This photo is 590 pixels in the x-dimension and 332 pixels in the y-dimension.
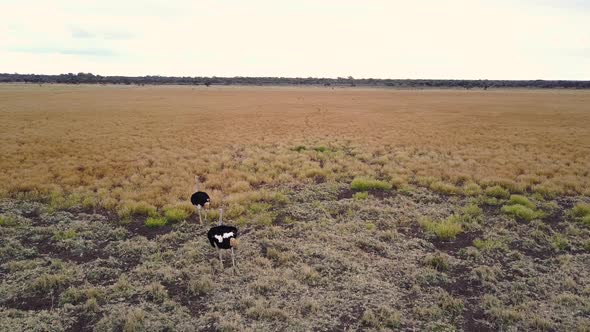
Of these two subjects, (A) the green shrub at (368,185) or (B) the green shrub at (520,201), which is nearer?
(B) the green shrub at (520,201)

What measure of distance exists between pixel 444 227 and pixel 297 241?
13.6ft

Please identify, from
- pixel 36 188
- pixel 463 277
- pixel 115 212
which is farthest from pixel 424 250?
pixel 36 188

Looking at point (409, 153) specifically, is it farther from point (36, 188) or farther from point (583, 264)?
point (36, 188)

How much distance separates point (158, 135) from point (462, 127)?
26.1 m

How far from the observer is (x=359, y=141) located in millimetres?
27578

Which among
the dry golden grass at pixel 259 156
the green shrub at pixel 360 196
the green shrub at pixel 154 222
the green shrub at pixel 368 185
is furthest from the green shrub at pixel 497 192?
the green shrub at pixel 154 222

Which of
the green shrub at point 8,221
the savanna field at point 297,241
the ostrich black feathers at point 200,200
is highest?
the ostrich black feathers at point 200,200

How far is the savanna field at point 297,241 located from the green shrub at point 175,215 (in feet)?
0.11

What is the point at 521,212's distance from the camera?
1228cm

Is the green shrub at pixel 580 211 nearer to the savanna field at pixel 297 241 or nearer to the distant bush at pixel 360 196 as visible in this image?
the savanna field at pixel 297 241

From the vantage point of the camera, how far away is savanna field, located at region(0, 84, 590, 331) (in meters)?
7.05

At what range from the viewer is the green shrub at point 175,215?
38.3ft

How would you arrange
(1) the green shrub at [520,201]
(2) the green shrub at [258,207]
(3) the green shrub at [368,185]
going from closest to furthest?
(2) the green shrub at [258,207] → (1) the green shrub at [520,201] → (3) the green shrub at [368,185]

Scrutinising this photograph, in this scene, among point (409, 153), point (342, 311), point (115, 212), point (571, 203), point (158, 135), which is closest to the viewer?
point (342, 311)
